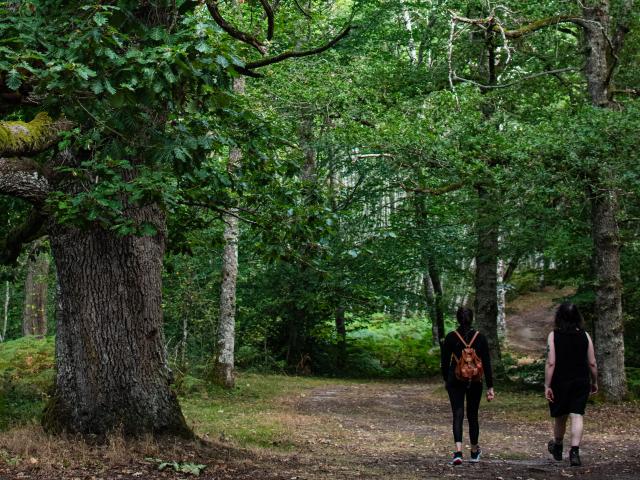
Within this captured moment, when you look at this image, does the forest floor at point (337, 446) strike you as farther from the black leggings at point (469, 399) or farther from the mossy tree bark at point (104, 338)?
the black leggings at point (469, 399)

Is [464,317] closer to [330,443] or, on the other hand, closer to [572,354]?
[572,354]

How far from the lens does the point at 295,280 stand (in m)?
22.7

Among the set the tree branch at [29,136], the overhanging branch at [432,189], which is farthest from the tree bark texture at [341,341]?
the tree branch at [29,136]

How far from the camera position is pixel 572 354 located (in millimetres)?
8219

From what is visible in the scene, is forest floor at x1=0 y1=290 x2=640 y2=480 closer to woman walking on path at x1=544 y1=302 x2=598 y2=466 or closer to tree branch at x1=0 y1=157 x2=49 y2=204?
woman walking on path at x1=544 y1=302 x2=598 y2=466

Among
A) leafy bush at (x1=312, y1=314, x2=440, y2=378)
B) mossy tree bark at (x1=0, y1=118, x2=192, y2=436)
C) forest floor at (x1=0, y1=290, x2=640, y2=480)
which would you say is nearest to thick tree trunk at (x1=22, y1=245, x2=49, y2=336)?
forest floor at (x1=0, y1=290, x2=640, y2=480)

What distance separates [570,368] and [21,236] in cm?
668

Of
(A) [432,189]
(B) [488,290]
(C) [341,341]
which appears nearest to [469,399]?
(A) [432,189]

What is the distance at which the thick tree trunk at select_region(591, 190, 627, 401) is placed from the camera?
574 inches

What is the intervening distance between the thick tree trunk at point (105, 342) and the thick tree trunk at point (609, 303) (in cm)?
968

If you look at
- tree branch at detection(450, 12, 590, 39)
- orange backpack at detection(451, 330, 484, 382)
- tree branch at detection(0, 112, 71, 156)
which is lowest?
orange backpack at detection(451, 330, 484, 382)

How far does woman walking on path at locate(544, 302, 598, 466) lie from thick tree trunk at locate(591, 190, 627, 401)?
6.89 metres

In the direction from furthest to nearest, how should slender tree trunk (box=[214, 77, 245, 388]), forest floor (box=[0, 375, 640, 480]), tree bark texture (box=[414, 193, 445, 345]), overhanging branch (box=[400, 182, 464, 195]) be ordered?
tree bark texture (box=[414, 193, 445, 345]), slender tree trunk (box=[214, 77, 245, 388]), overhanging branch (box=[400, 182, 464, 195]), forest floor (box=[0, 375, 640, 480])

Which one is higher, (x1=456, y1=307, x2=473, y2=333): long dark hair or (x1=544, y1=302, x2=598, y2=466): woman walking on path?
(x1=456, y1=307, x2=473, y2=333): long dark hair
